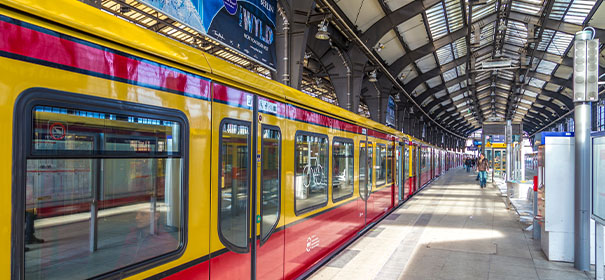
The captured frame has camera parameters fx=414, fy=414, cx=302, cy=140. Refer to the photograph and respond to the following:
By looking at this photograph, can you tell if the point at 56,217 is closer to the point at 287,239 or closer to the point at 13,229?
the point at 13,229

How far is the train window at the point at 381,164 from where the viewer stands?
392 inches

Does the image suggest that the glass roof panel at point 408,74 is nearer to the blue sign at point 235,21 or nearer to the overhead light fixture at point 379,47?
the overhead light fixture at point 379,47

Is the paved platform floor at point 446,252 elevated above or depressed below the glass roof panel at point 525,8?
below

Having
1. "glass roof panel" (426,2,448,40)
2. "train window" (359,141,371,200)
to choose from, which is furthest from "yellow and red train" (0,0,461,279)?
"glass roof panel" (426,2,448,40)

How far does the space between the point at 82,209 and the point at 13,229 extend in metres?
0.41

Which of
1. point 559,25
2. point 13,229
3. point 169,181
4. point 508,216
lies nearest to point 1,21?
point 13,229

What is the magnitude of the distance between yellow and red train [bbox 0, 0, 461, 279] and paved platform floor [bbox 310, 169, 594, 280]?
211 cm

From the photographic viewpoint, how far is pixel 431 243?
8.11 m

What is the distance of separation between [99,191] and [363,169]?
21.5 ft

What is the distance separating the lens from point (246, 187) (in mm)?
3951

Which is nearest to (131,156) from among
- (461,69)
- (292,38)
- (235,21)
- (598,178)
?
(235,21)

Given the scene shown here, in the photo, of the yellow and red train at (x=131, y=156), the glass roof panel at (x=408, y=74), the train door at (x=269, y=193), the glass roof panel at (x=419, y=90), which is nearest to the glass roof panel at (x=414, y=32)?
the glass roof panel at (x=408, y=74)

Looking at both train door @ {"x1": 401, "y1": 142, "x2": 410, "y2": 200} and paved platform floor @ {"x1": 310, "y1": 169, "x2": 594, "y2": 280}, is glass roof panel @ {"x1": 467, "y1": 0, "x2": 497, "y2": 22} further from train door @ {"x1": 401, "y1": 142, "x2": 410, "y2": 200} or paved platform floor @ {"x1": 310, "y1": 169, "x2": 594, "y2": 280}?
paved platform floor @ {"x1": 310, "y1": 169, "x2": 594, "y2": 280}

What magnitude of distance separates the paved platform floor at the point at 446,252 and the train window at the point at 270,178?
168cm
